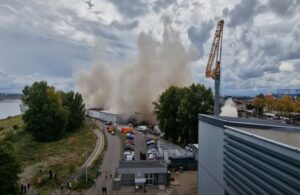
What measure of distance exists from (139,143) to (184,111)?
859cm

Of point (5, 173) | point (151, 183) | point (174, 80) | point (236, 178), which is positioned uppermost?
point (174, 80)

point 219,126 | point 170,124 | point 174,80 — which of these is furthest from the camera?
point 174,80

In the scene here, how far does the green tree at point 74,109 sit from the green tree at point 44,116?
820cm

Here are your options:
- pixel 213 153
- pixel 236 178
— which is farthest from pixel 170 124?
pixel 236 178

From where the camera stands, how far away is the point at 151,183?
28.4 m

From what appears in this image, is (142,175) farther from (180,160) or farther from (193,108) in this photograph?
(193,108)

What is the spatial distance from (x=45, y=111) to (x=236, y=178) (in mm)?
39018

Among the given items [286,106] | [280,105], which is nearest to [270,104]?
[280,105]

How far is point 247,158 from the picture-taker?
1326cm

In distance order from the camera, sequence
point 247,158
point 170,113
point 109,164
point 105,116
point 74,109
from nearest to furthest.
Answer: point 247,158
point 109,164
point 170,113
point 74,109
point 105,116

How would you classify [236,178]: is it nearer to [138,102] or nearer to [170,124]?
[170,124]

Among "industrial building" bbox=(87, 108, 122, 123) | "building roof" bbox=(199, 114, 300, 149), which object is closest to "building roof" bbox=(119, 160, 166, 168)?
"building roof" bbox=(199, 114, 300, 149)

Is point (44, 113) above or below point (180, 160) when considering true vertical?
above

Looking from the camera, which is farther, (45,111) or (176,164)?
(45,111)
